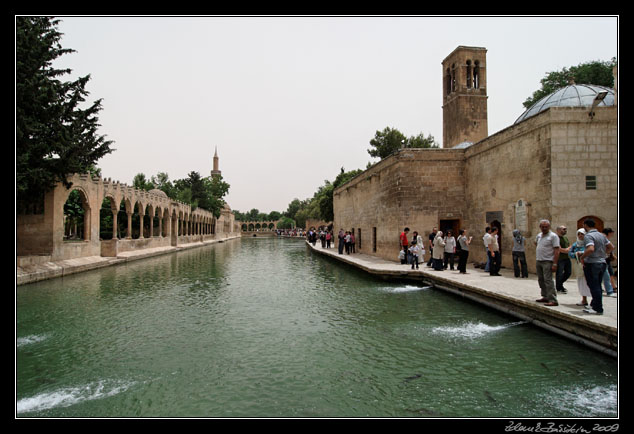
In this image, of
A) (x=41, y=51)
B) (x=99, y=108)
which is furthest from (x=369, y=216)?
(x=41, y=51)

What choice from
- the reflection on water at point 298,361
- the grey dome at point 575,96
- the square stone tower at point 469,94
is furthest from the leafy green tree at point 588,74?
the reflection on water at point 298,361

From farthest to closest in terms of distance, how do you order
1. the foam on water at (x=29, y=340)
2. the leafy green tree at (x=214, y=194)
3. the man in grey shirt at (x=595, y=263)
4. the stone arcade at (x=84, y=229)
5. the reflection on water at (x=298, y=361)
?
1. the leafy green tree at (x=214, y=194)
2. the stone arcade at (x=84, y=229)
3. the foam on water at (x=29, y=340)
4. the man in grey shirt at (x=595, y=263)
5. the reflection on water at (x=298, y=361)

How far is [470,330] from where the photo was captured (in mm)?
6305

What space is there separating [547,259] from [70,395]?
6862 mm

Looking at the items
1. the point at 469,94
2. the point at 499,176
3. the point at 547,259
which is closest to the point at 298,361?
the point at 547,259

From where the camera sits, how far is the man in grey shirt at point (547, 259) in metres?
6.10

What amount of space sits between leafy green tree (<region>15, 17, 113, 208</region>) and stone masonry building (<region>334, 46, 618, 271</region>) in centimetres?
1275

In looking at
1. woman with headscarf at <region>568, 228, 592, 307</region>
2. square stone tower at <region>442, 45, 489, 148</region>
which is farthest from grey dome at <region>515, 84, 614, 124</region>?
square stone tower at <region>442, 45, 489, 148</region>

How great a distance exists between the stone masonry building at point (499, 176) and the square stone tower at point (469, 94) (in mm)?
58

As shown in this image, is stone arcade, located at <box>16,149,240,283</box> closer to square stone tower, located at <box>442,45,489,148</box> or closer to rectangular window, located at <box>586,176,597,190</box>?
rectangular window, located at <box>586,176,597,190</box>

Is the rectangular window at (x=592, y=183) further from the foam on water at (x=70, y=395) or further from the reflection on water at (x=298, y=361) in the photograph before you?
the foam on water at (x=70, y=395)

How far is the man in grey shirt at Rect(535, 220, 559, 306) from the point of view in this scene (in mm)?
6098

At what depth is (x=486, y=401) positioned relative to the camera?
3770mm

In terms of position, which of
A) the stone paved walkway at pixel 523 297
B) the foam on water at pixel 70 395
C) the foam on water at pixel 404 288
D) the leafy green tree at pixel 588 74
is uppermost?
the leafy green tree at pixel 588 74
